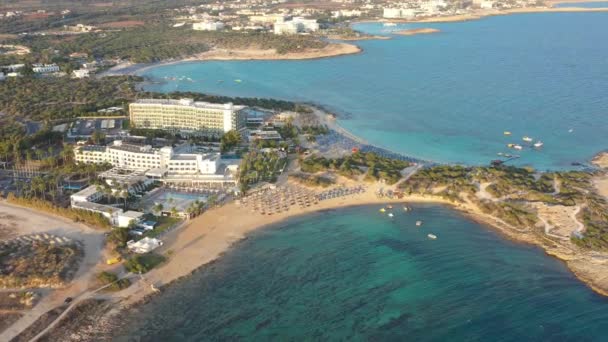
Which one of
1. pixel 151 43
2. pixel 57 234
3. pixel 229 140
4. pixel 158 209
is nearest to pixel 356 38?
pixel 151 43

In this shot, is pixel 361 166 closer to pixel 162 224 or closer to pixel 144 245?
pixel 162 224

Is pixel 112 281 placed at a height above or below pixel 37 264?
below

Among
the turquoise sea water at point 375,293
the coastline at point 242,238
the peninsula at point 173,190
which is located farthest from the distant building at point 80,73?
the turquoise sea water at point 375,293

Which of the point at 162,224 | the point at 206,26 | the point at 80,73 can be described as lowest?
the point at 162,224

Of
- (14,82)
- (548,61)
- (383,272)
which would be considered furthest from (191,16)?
(383,272)

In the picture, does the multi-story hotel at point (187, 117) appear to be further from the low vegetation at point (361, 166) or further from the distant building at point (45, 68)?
the distant building at point (45, 68)
